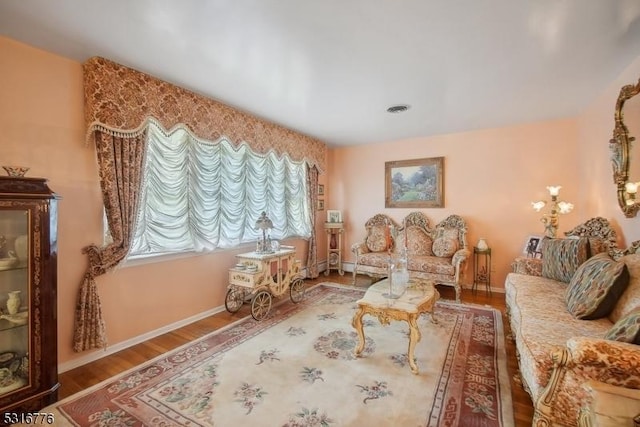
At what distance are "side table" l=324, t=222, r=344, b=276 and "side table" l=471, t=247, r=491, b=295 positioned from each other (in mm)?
2318

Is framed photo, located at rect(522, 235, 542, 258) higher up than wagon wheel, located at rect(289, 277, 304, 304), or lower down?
higher up

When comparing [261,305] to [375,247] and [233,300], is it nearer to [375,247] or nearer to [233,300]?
[233,300]

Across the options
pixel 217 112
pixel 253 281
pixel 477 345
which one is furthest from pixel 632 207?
pixel 217 112

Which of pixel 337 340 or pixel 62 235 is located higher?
pixel 62 235

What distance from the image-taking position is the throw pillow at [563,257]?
2.79m

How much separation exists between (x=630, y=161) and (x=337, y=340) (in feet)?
10.4

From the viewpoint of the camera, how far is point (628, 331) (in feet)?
4.60

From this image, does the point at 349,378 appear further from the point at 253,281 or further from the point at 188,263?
the point at 188,263

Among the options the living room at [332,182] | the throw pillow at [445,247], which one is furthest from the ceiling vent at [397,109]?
the throw pillow at [445,247]

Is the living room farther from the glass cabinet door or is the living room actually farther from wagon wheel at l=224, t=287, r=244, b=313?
the glass cabinet door

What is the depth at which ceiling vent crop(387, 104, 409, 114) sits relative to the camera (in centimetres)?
358

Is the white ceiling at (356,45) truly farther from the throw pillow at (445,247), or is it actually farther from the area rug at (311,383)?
the area rug at (311,383)

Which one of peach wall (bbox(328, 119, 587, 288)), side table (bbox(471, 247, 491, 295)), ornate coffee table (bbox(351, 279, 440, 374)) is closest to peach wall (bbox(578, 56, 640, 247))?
peach wall (bbox(328, 119, 587, 288))

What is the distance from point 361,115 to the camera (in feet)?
12.9
